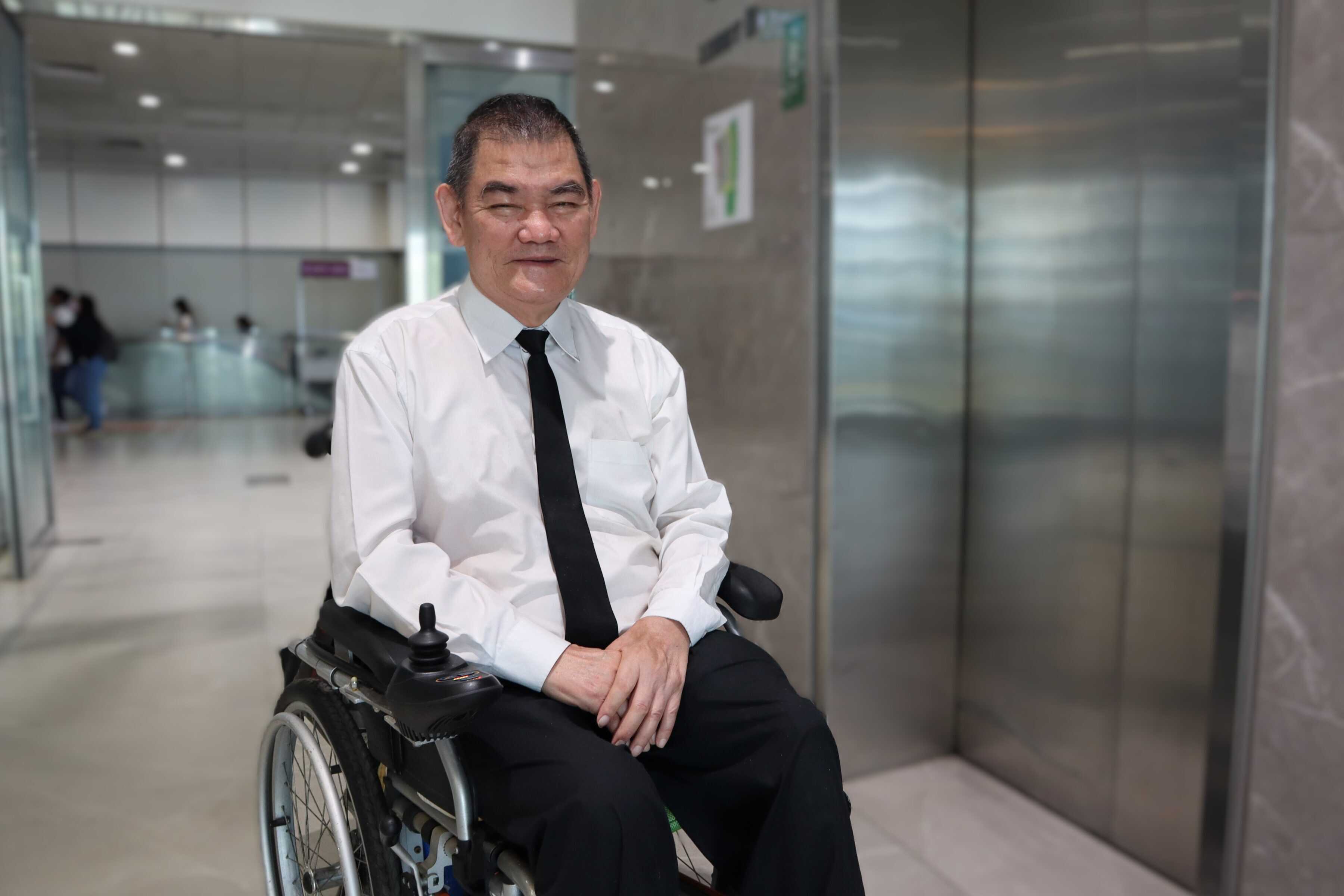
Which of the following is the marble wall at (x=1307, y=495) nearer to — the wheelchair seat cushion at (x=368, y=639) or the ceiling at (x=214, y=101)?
the wheelchair seat cushion at (x=368, y=639)

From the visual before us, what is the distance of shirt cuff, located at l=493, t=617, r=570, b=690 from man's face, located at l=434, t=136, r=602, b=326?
0.48 metres

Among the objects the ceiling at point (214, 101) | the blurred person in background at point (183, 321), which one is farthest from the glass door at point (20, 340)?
the blurred person in background at point (183, 321)

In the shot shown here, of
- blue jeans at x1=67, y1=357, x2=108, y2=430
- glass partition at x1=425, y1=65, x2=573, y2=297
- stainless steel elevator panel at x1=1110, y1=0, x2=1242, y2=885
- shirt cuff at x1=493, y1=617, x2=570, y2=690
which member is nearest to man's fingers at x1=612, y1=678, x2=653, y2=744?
shirt cuff at x1=493, y1=617, x2=570, y2=690

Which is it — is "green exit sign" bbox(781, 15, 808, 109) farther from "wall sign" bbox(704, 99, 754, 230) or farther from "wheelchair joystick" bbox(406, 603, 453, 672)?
"wheelchair joystick" bbox(406, 603, 453, 672)

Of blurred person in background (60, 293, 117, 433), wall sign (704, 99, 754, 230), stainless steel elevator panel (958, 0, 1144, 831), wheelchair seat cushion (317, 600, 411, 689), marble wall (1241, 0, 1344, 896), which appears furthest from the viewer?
blurred person in background (60, 293, 117, 433)

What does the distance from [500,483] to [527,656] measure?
0.85 ft

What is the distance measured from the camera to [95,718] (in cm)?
298

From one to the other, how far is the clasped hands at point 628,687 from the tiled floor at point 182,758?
1.12m

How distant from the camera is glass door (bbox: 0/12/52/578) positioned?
4.43m

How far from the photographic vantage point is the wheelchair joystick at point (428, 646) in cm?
109

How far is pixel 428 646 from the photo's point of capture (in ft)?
3.57

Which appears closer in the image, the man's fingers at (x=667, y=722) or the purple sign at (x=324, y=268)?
the man's fingers at (x=667, y=722)

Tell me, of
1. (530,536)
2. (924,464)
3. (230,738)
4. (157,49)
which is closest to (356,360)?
(530,536)

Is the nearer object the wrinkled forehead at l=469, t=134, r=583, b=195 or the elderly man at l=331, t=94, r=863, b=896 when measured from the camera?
the elderly man at l=331, t=94, r=863, b=896
